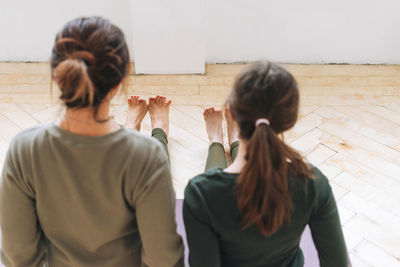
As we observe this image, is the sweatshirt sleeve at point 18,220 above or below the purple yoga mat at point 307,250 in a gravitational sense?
above

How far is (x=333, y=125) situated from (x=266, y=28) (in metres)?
0.75

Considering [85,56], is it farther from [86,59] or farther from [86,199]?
[86,199]

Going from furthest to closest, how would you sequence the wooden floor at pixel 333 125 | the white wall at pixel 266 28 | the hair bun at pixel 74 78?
the white wall at pixel 266 28 → the wooden floor at pixel 333 125 → the hair bun at pixel 74 78

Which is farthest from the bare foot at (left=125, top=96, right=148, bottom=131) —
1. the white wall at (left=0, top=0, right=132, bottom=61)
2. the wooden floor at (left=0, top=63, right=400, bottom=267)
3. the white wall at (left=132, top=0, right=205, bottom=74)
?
the white wall at (left=0, top=0, right=132, bottom=61)

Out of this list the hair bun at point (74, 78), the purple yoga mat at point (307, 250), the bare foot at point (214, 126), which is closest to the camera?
the hair bun at point (74, 78)

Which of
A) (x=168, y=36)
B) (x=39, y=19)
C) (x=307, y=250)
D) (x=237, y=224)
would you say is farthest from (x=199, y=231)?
(x=39, y=19)

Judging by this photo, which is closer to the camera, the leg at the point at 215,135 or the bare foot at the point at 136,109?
the leg at the point at 215,135

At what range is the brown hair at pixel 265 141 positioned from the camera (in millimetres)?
882

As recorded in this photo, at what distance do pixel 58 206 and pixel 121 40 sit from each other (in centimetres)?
41

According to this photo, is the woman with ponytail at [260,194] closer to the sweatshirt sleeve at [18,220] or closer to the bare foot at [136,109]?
the sweatshirt sleeve at [18,220]

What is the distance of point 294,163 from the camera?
95 cm

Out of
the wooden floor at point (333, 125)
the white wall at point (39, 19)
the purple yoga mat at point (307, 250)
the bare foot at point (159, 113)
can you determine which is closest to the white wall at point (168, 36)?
the wooden floor at point (333, 125)

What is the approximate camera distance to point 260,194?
3.00 feet

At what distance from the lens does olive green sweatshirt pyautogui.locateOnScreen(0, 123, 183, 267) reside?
3.10 feet
